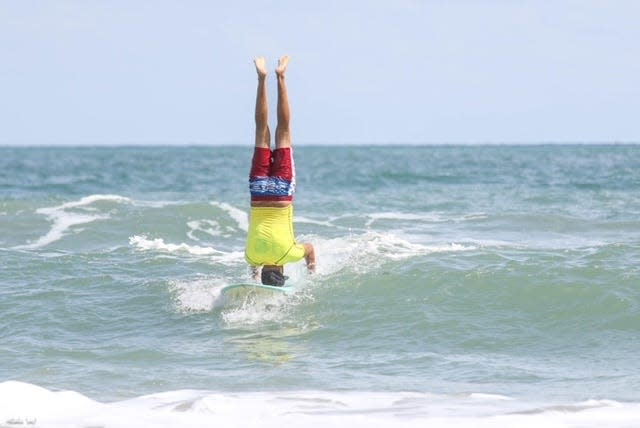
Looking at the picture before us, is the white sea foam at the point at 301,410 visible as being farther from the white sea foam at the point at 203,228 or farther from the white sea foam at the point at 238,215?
the white sea foam at the point at 238,215

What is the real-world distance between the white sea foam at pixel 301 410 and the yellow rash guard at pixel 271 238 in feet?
10.6

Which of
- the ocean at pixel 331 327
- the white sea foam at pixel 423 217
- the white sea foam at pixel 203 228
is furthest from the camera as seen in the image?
the white sea foam at pixel 423 217

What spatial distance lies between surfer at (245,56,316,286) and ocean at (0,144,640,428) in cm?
57

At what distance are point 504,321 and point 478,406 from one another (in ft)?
11.9

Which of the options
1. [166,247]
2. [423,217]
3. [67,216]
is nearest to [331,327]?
[166,247]

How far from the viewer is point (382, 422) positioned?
773cm

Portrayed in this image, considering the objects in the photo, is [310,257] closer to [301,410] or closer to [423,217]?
[301,410]

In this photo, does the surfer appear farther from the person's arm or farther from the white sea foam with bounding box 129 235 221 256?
the white sea foam with bounding box 129 235 221 256

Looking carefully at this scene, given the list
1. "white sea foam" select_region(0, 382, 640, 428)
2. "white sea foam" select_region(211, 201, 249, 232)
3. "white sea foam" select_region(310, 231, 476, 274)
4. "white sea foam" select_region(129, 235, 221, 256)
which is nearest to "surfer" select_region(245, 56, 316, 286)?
"white sea foam" select_region(310, 231, 476, 274)

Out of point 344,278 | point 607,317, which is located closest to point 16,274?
point 344,278

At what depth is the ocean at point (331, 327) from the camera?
817cm
